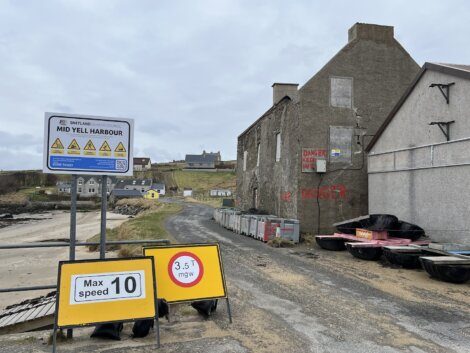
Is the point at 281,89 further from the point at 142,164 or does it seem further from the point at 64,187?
the point at 142,164

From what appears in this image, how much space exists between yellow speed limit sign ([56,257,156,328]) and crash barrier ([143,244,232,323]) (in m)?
0.47

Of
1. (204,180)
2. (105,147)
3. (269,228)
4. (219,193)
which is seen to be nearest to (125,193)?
(219,193)

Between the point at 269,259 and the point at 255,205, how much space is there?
585 inches

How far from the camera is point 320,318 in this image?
6719 mm

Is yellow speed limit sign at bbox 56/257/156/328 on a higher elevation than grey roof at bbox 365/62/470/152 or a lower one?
lower

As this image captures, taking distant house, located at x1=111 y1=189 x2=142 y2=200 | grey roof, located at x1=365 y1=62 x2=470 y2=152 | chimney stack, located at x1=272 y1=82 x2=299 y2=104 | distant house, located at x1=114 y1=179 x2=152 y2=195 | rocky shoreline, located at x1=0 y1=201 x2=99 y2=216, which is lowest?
rocky shoreline, located at x1=0 y1=201 x2=99 y2=216

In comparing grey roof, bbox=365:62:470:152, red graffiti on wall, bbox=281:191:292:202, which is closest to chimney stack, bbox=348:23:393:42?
grey roof, bbox=365:62:470:152

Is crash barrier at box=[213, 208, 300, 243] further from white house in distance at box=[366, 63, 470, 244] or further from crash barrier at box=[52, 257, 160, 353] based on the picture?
crash barrier at box=[52, 257, 160, 353]

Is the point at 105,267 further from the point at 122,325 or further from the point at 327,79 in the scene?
the point at 327,79

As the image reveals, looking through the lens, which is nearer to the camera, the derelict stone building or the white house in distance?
the white house in distance

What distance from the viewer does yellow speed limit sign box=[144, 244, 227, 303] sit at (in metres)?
6.05

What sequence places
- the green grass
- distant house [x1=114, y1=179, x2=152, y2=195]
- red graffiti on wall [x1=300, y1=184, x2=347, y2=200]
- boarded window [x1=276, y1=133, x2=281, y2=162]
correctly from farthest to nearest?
the green grass → distant house [x1=114, y1=179, x2=152, y2=195] → boarded window [x1=276, y1=133, x2=281, y2=162] → red graffiti on wall [x1=300, y1=184, x2=347, y2=200]

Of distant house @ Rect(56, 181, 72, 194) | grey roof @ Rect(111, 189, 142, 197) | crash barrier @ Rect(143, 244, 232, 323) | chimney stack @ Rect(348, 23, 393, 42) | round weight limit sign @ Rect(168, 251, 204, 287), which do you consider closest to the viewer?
crash barrier @ Rect(143, 244, 232, 323)

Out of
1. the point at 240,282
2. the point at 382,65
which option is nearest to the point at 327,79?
the point at 382,65
